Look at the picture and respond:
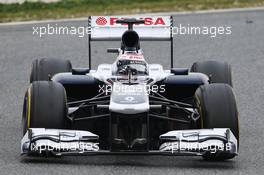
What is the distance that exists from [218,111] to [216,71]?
220cm

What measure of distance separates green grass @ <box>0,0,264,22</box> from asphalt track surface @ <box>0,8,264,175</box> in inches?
41.5

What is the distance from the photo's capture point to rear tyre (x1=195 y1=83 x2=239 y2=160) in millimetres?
11555

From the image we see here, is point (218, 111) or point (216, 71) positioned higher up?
point (216, 71)

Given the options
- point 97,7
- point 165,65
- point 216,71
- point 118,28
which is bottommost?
point 216,71

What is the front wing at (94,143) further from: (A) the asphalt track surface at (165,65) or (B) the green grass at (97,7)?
(B) the green grass at (97,7)

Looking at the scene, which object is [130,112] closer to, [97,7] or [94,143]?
[94,143]

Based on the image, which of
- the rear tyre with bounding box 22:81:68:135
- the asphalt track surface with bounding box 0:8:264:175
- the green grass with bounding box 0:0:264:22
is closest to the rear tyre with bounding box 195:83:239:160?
the asphalt track surface with bounding box 0:8:264:175

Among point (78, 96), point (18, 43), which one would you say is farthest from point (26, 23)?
point (78, 96)

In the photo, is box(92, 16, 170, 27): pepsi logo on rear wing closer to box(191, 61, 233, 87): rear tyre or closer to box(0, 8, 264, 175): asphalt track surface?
box(191, 61, 233, 87): rear tyre

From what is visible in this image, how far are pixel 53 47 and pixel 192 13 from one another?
4.84m

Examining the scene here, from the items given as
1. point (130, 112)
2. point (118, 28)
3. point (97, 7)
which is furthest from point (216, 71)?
point (97, 7)

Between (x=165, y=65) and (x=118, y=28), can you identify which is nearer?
(x=118, y=28)

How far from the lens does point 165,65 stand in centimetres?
1908

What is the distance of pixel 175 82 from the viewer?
502 inches
